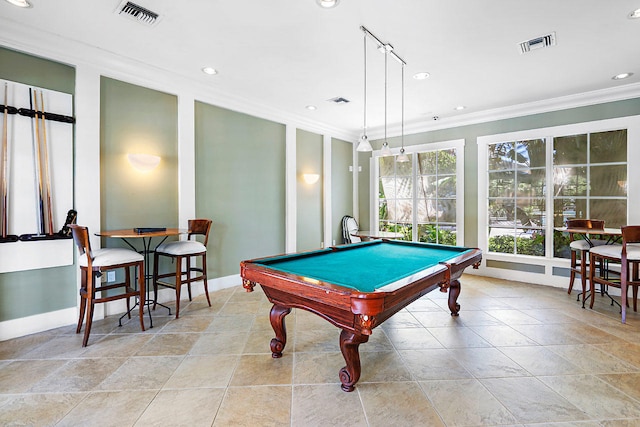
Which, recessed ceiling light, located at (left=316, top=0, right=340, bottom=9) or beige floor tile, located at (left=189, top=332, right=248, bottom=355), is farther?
beige floor tile, located at (left=189, top=332, right=248, bottom=355)

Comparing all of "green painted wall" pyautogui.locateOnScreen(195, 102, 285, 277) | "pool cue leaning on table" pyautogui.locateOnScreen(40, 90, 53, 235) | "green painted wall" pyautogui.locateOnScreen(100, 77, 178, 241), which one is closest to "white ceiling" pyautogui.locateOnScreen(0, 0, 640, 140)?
"green painted wall" pyautogui.locateOnScreen(100, 77, 178, 241)

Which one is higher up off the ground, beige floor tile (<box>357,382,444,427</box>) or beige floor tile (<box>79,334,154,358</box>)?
beige floor tile (<box>79,334,154,358</box>)

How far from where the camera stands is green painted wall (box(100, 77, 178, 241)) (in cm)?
321

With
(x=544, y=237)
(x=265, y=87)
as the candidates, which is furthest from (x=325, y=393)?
(x=544, y=237)

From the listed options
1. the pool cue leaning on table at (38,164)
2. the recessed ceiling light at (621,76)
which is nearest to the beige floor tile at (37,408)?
the pool cue leaning on table at (38,164)

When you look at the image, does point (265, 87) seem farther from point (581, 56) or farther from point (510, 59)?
point (581, 56)

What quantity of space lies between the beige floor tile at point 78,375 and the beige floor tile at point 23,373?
0.18ft

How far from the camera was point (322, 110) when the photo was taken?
4.90m

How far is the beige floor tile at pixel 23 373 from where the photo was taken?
1978 millimetres

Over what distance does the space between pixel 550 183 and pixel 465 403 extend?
399 cm

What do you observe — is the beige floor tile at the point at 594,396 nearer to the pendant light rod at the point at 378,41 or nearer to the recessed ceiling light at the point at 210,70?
the pendant light rod at the point at 378,41

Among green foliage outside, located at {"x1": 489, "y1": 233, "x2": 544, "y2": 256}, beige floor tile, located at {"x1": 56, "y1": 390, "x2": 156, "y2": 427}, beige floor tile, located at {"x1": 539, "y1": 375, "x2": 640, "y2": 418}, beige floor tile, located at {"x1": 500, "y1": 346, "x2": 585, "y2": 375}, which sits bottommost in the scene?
beige floor tile, located at {"x1": 539, "y1": 375, "x2": 640, "y2": 418}

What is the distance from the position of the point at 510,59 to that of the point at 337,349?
3356 millimetres

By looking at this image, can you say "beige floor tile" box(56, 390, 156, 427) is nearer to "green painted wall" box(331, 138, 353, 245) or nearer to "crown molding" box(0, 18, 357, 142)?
"crown molding" box(0, 18, 357, 142)
